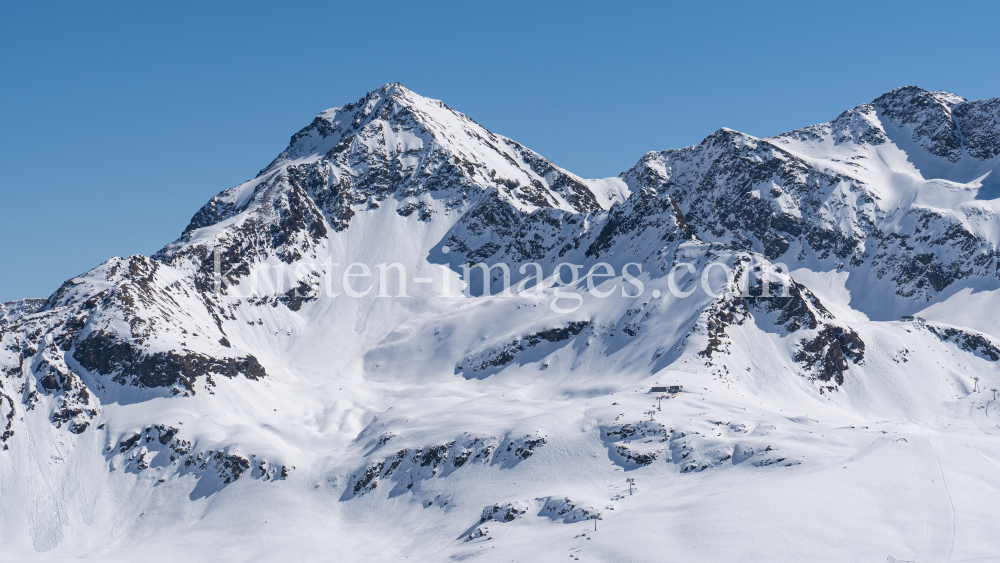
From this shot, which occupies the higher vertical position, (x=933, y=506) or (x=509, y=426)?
(x=509, y=426)

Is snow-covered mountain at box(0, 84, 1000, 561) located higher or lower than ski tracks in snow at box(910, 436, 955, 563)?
higher

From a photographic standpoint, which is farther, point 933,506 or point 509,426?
point 509,426

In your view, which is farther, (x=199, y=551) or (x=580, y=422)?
(x=580, y=422)

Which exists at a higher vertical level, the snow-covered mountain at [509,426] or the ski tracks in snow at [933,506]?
the snow-covered mountain at [509,426]

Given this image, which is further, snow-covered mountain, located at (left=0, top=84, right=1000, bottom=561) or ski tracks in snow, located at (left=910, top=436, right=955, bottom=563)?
snow-covered mountain, located at (left=0, top=84, right=1000, bottom=561)

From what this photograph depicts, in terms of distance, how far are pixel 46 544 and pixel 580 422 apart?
85.6 metres

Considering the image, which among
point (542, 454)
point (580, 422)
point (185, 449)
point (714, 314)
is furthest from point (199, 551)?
point (714, 314)

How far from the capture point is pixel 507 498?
118938mm

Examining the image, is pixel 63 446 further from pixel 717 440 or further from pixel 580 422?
pixel 717 440

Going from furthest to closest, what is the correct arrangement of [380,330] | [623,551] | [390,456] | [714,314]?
1. [380,330]
2. [714,314]
3. [390,456]
4. [623,551]

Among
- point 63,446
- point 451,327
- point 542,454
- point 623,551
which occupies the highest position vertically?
point 451,327

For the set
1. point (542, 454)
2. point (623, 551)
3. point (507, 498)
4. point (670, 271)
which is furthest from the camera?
point (670, 271)

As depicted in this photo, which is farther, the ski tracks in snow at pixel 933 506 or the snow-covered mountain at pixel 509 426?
the snow-covered mountain at pixel 509 426

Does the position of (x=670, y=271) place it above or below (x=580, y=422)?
above
